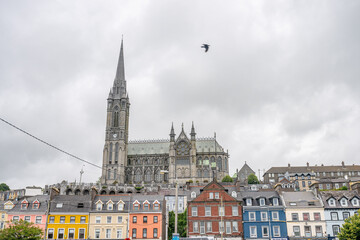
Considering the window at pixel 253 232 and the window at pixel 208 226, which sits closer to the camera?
the window at pixel 253 232

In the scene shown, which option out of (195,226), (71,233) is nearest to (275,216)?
(195,226)

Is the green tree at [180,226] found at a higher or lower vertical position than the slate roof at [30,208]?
lower

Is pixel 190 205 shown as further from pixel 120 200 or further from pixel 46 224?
pixel 46 224

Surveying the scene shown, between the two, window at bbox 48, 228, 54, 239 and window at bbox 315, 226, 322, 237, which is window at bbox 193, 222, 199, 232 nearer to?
window at bbox 315, 226, 322, 237

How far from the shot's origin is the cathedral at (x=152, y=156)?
12405 cm

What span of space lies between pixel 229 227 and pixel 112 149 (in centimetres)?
8320

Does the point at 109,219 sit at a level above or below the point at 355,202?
below

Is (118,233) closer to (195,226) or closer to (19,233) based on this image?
(195,226)

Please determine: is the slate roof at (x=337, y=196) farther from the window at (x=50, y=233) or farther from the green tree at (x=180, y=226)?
the window at (x=50, y=233)

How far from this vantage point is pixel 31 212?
5409cm

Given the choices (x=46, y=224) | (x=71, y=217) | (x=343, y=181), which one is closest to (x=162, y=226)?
(x=71, y=217)

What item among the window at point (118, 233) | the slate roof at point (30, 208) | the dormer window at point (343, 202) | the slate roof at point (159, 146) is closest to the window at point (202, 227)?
the window at point (118, 233)

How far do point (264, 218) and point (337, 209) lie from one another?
10498 millimetres

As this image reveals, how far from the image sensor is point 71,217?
54.0 meters
